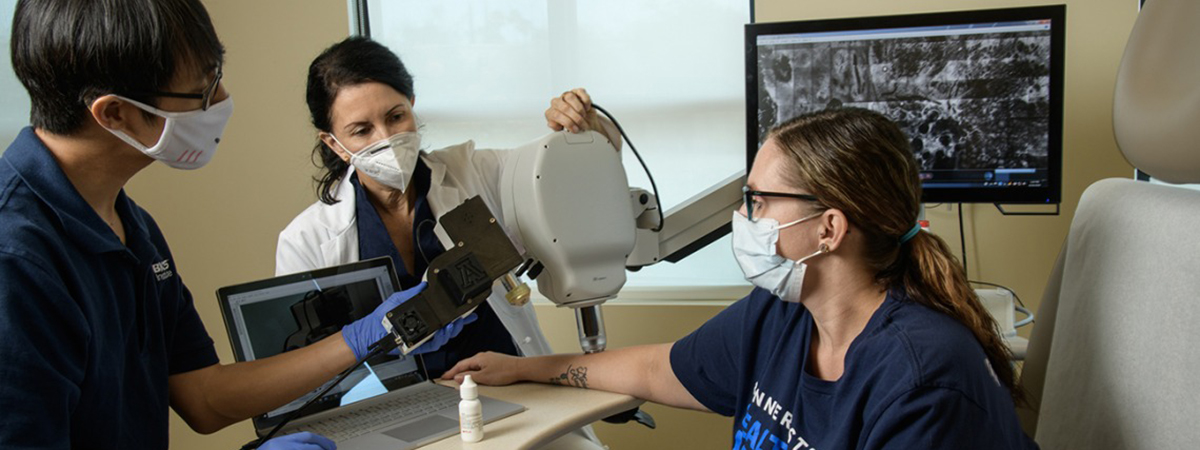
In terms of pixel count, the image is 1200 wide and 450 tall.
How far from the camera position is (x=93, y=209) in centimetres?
113

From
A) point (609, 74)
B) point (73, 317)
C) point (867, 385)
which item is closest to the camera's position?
point (73, 317)

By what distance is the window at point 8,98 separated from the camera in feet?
6.85

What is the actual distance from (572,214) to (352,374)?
476 millimetres

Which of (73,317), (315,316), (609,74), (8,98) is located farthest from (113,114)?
(609,74)

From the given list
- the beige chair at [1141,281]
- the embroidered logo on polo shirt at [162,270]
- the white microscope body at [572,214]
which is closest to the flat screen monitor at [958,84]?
the beige chair at [1141,281]

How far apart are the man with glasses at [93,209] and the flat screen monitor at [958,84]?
130 centimetres

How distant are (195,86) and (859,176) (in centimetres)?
94

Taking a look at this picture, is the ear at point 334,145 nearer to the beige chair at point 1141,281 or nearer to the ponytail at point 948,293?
the ponytail at point 948,293

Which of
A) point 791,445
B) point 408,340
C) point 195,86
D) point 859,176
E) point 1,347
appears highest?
point 195,86

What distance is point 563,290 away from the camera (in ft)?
4.84

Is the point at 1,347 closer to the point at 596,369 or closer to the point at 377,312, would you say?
Result: the point at 377,312

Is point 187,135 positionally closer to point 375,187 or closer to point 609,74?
point 375,187

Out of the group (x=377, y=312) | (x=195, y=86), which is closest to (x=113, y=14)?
(x=195, y=86)

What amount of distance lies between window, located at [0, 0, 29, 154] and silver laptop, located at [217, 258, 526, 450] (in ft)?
3.89
